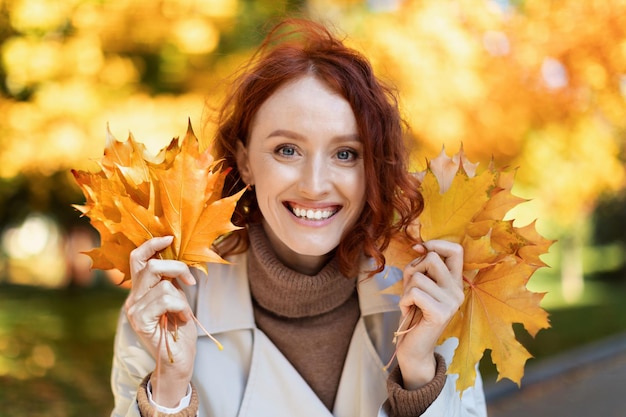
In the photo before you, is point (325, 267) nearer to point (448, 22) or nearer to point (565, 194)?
point (448, 22)

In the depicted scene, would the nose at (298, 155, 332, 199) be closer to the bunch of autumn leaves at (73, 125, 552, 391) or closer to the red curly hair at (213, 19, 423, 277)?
the red curly hair at (213, 19, 423, 277)

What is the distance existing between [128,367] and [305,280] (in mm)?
508

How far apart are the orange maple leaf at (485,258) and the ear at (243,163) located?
19.3 inches

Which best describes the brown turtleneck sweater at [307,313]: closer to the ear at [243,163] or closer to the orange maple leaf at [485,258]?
the ear at [243,163]

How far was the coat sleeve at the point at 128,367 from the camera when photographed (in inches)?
71.9

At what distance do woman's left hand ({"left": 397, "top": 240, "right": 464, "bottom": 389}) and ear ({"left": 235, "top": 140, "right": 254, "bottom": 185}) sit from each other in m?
0.53

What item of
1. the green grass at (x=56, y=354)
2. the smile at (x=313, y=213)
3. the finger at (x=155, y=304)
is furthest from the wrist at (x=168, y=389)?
the green grass at (x=56, y=354)

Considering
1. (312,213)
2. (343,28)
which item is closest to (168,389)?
(312,213)

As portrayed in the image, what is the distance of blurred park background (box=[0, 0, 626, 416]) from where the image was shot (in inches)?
195

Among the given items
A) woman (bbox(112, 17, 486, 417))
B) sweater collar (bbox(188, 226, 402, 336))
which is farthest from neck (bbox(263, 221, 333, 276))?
sweater collar (bbox(188, 226, 402, 336))

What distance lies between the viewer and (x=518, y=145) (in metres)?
6.14

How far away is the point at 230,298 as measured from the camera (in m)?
1.96

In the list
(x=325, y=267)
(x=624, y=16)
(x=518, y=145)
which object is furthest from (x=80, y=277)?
(x=325, y=267)

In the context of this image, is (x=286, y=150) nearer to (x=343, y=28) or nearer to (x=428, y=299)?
(x=428, y=299)
